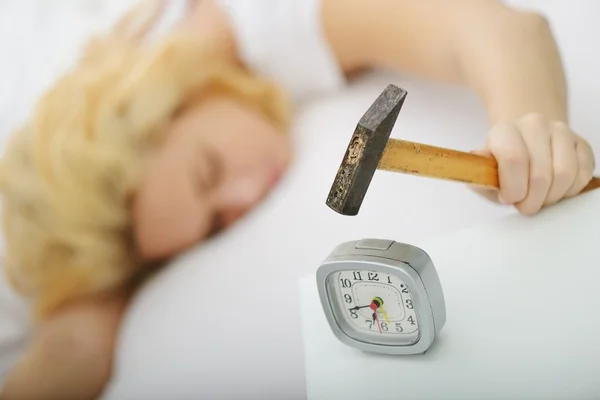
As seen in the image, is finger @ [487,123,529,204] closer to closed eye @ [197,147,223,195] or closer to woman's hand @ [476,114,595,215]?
woman's hand @ [476,114,595,215]

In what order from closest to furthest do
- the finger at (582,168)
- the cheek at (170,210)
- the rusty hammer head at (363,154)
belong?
1. the rusty hammer head at (363,154)
2. the finger at (582,168)
3. the cheek at (170,210)

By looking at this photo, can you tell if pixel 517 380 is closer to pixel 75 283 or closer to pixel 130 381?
pixel 130 381

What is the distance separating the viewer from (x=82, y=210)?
0.63m

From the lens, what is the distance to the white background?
429 millimetres

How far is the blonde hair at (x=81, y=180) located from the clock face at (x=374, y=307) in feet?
1.22

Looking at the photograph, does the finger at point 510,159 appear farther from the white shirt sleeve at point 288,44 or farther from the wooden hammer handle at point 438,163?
the white shirt sleeve at point 288,44

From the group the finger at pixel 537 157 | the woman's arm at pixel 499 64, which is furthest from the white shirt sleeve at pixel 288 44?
the finger at pixel 537 157

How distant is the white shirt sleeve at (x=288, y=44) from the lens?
0.69 metres

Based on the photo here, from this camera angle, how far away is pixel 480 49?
0.47 m

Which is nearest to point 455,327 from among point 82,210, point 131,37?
point 82,210

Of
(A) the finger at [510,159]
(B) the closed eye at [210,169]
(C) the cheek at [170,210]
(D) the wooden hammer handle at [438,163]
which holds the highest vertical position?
(B) the closed eye at [210,169]

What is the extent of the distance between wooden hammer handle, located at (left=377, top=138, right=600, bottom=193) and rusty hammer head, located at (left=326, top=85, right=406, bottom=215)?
1 centimetres

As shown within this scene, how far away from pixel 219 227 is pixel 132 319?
128mm

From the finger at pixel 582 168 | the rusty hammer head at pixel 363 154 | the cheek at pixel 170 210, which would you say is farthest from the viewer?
the cheek at pixel 170 210
